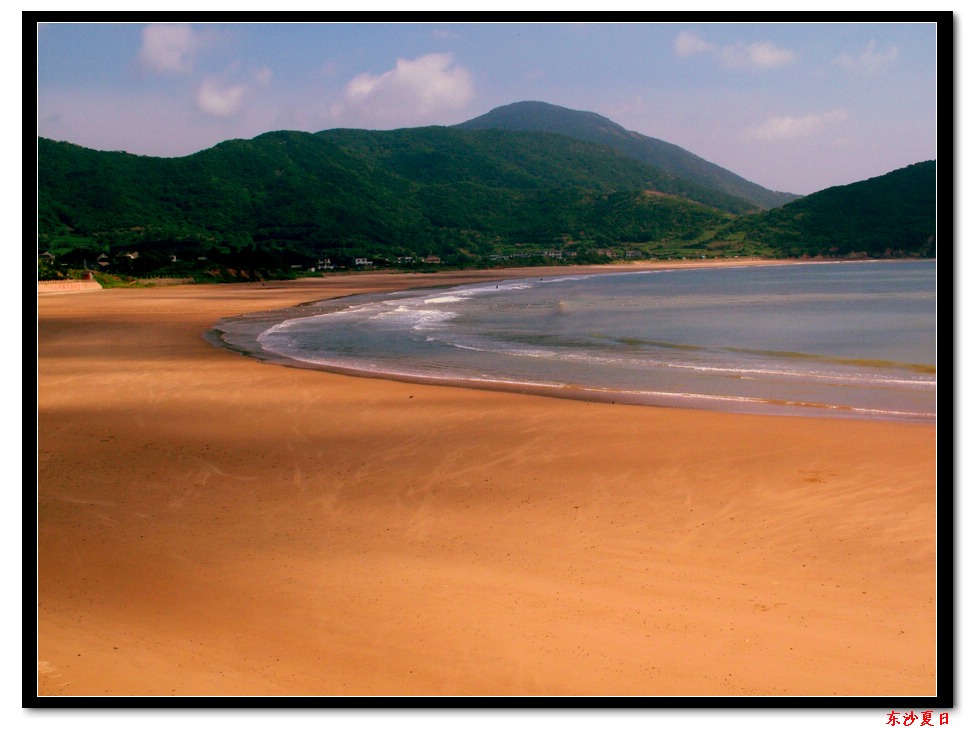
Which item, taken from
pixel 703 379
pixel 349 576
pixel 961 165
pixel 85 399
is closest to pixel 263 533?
pixel 349 576

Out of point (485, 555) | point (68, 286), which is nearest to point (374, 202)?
point (68, 286)

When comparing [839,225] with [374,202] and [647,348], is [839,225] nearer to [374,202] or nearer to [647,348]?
[374,202]

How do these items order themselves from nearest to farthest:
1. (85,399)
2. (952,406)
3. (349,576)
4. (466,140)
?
(952,406) < (349,576) < (85,399) < (466,140)

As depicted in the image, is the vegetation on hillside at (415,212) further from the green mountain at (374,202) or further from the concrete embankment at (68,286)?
the concrete embankment at (68,286)

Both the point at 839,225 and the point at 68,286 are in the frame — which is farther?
the point at 839,225

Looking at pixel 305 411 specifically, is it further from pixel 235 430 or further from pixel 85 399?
pixel 85 399

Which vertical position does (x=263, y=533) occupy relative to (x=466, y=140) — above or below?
below

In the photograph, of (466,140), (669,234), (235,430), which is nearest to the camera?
(235,430)
